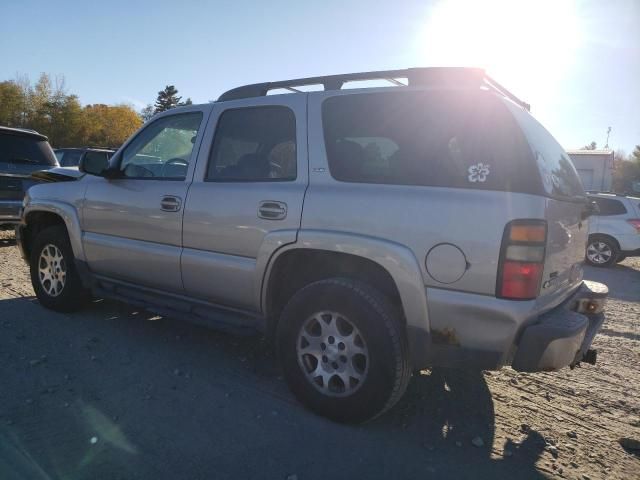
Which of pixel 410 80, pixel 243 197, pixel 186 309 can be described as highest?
pixel 410 80

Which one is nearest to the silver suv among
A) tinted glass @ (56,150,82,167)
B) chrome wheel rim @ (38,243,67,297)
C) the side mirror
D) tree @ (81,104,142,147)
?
the side mirror

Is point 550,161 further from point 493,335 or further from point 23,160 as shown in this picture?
point 23,160

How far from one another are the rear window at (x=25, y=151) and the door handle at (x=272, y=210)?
21.8 feet

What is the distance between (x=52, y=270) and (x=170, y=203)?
1.92 meters

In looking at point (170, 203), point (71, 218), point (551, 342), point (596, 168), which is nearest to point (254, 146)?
point (170, 203)

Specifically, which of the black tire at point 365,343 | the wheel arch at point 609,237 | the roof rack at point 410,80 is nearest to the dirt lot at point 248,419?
the black tire at point 365,343

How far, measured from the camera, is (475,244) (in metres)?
2.39

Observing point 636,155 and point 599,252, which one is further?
point 636,155

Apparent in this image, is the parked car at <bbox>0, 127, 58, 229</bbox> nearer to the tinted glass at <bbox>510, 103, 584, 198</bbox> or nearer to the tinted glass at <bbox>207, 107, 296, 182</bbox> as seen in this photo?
the tinted glass at <bbox>207, 107, 296, 182</bbox>

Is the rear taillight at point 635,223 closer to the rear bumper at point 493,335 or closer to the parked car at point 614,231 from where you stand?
the parked car at point 614,231

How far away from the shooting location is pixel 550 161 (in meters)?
2.83

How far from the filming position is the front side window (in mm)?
3768

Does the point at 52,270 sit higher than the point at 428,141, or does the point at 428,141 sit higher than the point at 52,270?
the point at 428,141

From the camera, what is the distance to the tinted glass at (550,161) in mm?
2578
